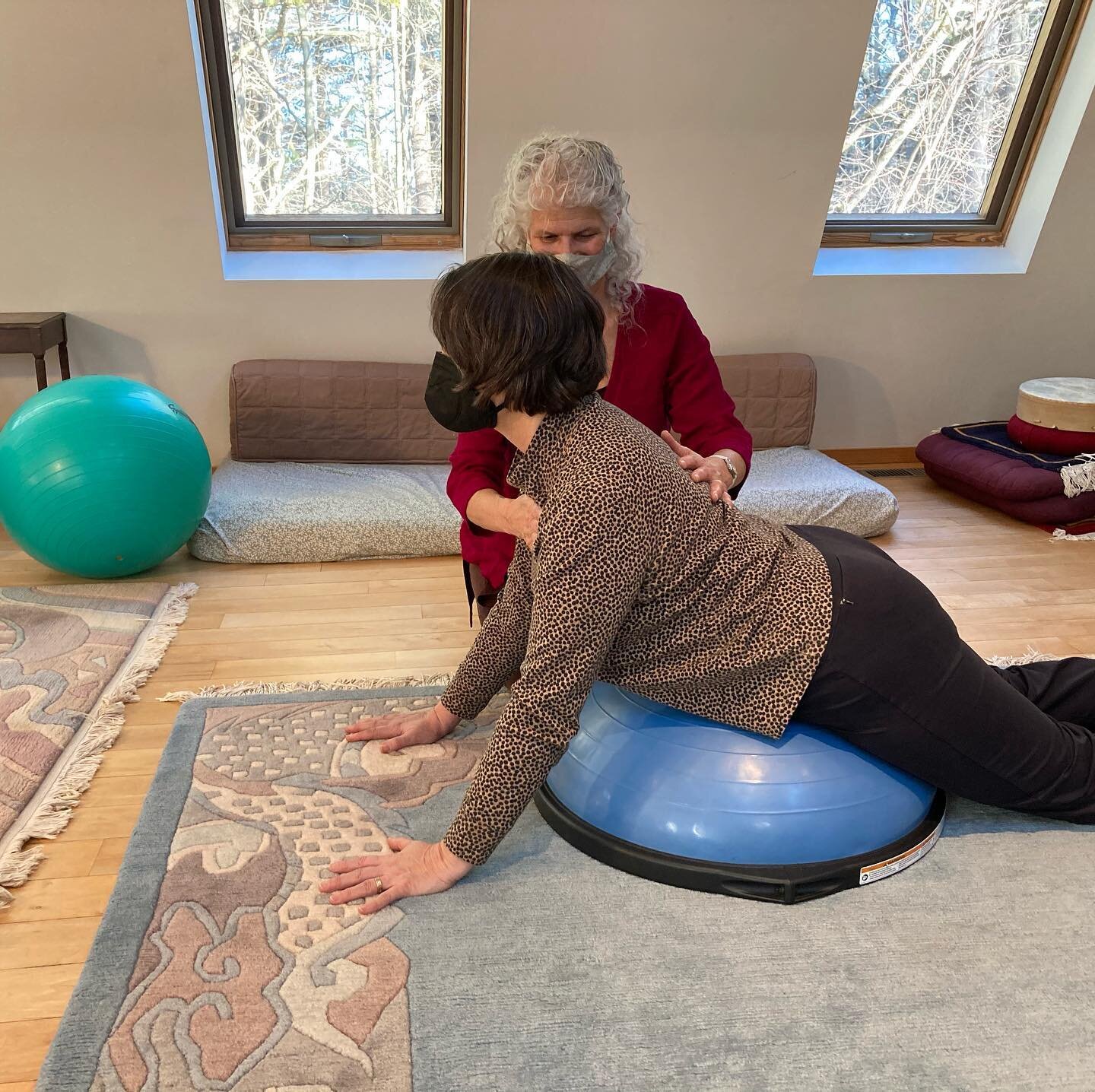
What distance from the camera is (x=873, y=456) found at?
430 centimetres

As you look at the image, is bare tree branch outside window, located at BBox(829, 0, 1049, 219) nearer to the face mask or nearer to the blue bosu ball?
the face mask

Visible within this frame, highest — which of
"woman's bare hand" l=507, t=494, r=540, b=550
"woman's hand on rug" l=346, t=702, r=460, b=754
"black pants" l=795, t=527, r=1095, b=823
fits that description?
"woman's bare hand" l=507, t=494, r=540, b=550

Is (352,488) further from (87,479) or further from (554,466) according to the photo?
(554,466)

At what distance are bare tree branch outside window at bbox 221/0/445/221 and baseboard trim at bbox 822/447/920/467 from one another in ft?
6.88

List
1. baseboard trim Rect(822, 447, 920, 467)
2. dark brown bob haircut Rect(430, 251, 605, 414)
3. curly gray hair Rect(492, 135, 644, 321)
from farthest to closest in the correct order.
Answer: baseboard trim Rect(822, 447, 920, 467)
curly gray hair Rect(492, 135, 644, 321)
dark brown bob haircut Rect(430, 251, 605, 414)

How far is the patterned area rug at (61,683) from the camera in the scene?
185cm

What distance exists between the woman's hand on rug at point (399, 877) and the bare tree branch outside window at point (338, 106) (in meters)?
2.93

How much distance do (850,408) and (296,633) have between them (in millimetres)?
2759

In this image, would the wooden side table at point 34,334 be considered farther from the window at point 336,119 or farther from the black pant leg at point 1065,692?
the black pant leg at point 1065,692

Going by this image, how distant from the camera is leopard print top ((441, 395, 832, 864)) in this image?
133 cm

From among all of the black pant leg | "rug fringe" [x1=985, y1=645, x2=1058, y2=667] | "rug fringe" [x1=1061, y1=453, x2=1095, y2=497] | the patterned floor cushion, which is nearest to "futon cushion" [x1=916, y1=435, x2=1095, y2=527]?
"rug fringe" [x1=1061, y1=453, x2=1095, y2=497]

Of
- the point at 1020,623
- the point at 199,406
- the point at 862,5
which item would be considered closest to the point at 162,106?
the point at 199,406

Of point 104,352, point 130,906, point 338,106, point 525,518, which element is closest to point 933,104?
point 338,106

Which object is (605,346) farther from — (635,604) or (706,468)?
(635,604)
